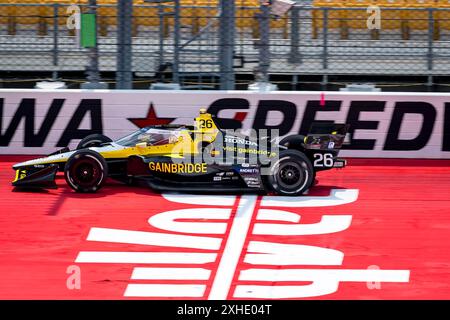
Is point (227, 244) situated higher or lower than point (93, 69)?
lower

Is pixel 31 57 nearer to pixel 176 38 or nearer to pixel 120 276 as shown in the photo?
pixel 176 38

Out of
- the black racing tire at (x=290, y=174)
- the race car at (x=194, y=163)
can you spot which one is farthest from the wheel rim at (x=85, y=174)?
the black racing tire at (x=290, y=174)

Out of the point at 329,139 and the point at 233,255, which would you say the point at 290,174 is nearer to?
the point at 329,139

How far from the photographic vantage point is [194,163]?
10352 mm

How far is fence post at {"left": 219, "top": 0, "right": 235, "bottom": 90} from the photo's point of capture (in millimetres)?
12578

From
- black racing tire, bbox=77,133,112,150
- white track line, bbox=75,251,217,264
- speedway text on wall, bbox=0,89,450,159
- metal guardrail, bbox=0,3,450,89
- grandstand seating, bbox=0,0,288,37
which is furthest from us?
grandstand seating, bbox=0,0,288,37

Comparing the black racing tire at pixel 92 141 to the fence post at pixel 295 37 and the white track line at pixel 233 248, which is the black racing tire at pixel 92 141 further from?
the fence post at pixel 295 37

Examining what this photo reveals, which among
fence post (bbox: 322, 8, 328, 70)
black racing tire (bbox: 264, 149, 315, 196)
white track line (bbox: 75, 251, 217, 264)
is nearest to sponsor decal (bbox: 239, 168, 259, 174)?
black racing tire (bbox: 264, 149, 315, 196)

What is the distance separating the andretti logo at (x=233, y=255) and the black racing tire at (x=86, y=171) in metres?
0.91

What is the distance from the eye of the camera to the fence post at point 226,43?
1258 cm

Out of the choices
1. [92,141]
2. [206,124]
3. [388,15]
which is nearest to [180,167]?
[206,124]

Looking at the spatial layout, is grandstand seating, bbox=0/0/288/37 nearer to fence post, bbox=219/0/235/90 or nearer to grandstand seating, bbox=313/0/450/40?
grandstand seating, bbox=313/0/450/40

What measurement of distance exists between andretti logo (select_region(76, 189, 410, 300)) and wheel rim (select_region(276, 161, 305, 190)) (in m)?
0.25

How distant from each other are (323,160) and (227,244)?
245 centimetres
